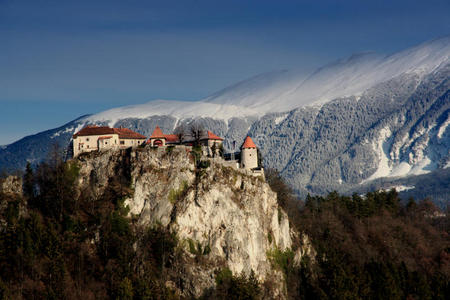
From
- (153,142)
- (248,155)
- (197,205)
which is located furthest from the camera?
(248,155)

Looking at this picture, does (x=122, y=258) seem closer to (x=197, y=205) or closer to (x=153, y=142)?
(x=197, y=205)

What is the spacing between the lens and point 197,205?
326 ft

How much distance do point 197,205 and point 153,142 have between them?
1669 centimetres

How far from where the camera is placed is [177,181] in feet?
330

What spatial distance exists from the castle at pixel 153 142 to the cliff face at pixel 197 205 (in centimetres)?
287

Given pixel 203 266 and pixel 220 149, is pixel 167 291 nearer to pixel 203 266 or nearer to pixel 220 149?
pixel 203 266

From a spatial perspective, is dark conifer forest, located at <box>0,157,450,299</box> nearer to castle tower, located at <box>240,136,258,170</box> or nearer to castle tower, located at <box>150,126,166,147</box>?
castle tower, located at <box>150,126,166,147</box>

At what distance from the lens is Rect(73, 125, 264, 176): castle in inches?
4146

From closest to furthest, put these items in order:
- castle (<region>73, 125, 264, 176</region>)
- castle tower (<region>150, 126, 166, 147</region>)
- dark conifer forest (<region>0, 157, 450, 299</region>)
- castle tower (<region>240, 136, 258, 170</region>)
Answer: dark conifer forest (<region>0, 157, 450, 299</region>) → castle (<region>73, 125, 264, 176</region>) → castle tower (<region>150, 126, 166, 147</region>) → castle tower (<region>240, 136, 258, 170</region>)

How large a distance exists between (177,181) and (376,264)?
41.4 m

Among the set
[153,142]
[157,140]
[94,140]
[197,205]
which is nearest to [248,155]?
[157,140]

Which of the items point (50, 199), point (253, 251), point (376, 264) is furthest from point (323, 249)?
point (50, 199)

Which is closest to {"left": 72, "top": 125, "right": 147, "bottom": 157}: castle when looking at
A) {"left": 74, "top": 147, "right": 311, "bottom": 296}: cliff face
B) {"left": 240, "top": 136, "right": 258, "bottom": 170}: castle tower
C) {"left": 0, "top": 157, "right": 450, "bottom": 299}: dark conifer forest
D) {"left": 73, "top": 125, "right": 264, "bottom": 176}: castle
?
{"left": 73, "top": 125, "right": 264, "bottom": 176}: castle

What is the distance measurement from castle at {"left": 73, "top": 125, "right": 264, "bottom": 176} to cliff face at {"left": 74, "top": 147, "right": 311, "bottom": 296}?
2.87 metres
